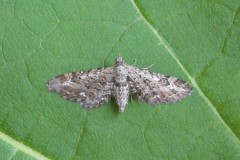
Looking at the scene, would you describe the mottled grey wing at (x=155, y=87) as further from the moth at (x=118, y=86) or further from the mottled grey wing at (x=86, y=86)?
the mottled grey wing at (x=86, y=86)

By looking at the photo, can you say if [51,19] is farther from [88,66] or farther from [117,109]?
[117,109]

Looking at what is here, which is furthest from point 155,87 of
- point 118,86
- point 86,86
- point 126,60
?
point 86,86

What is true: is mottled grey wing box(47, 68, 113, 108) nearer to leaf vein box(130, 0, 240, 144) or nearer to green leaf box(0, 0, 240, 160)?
green leaf box(0, 0, 240, 160)

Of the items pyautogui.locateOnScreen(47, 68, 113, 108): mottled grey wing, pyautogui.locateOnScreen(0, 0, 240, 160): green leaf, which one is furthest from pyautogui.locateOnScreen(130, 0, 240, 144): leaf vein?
pyautogui.locateOnScreen(47, 68, 113, 108): mottled grey wing

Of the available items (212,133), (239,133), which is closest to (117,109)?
(212,133)

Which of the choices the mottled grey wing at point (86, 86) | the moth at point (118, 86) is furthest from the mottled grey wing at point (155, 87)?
the mottled grey wing at point (86, 86)

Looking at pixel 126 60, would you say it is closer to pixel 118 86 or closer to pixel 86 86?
pixel 118 86
